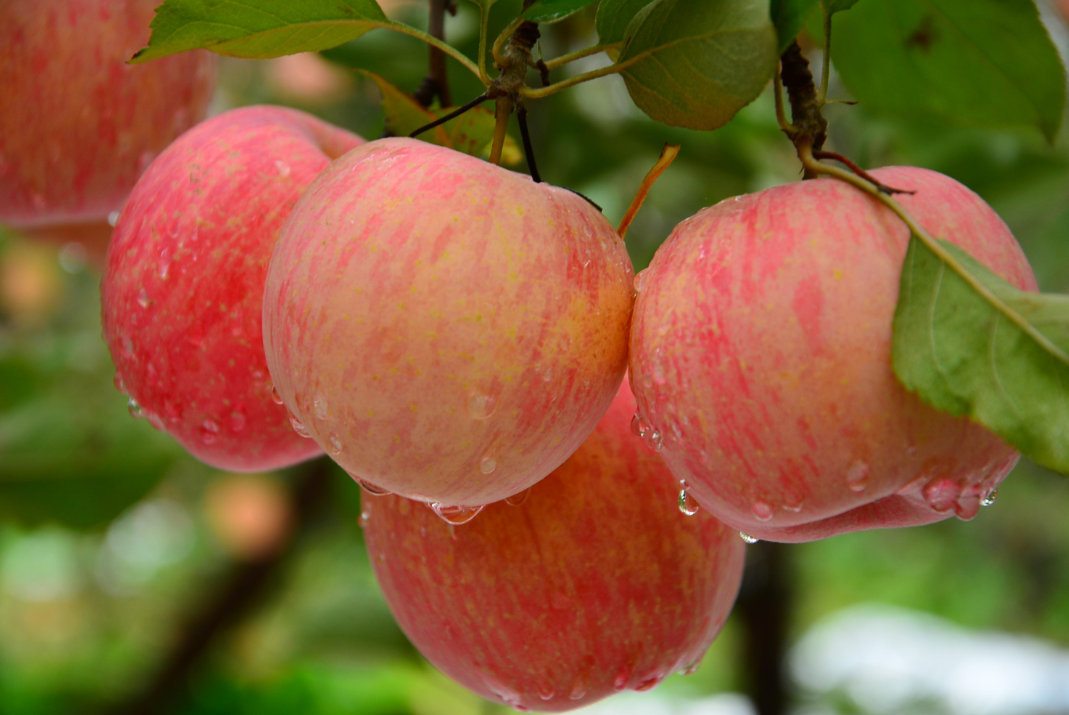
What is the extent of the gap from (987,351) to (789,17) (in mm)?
185

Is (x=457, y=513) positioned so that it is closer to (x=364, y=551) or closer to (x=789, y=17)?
(x=789, y=17)

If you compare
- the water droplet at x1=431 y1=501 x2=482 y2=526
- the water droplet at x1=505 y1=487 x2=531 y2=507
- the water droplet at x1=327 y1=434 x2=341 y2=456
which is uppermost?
the water droplet at x1=327 y1=434 x2=341 y2=456

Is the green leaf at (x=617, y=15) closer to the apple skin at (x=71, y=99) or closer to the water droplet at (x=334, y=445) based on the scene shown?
the water droplet at (x=334, y=445)

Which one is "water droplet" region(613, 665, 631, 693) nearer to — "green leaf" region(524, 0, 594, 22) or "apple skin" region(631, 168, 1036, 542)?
"apple skin" region(631, 168, 1036, 542)

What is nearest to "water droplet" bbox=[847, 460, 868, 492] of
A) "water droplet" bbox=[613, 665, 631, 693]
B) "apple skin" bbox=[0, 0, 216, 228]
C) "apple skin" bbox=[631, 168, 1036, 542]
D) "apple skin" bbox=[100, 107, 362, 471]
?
"apple skin" bbox=[631, 168, 1036, 542]

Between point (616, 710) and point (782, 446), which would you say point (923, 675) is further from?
point (782, 446)

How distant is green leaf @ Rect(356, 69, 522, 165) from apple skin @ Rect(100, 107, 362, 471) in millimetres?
60

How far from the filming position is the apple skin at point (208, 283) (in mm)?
542

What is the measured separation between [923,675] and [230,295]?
342 centimetres

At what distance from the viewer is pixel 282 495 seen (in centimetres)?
192

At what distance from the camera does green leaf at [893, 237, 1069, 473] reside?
38 cm

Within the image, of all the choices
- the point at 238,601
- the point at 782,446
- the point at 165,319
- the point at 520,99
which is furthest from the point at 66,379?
the point at 782,446

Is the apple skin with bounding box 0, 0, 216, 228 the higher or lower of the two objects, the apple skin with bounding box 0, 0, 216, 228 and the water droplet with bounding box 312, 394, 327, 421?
the higher

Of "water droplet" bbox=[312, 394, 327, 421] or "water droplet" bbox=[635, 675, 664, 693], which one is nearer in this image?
"water droplet" bbox=[312, 394, 327, 421]
